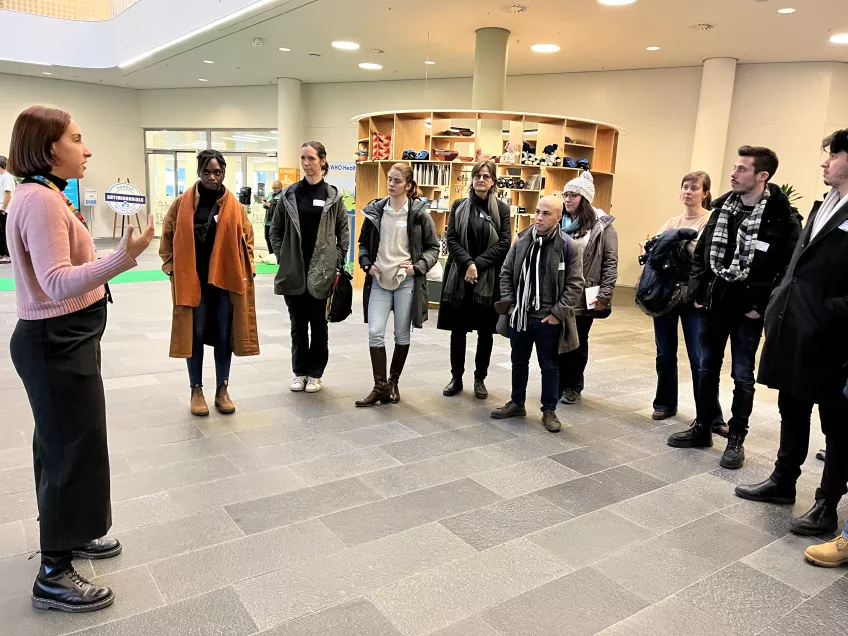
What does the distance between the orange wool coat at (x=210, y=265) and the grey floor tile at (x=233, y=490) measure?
3.30 ft

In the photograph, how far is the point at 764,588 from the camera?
2.39m

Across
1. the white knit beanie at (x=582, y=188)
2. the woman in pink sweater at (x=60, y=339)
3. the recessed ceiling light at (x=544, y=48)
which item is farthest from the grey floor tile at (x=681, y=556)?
the recessed ceiling light at (x=544, y=48)

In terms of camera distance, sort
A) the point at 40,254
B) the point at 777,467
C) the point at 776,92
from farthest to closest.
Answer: the point at 776,92
the point at 777,467
the point at 40,254

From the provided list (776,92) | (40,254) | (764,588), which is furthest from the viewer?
(776,92)

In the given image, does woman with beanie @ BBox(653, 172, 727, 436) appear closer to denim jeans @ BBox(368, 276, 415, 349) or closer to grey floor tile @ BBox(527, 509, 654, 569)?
grey floor tile @ BBox(527, 509, 654, 569)

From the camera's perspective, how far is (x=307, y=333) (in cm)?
454

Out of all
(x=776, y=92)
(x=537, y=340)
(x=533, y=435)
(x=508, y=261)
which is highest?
(x=776, y=92)

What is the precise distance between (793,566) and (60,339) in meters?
2.89

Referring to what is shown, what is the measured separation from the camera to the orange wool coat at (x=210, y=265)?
3715 mm

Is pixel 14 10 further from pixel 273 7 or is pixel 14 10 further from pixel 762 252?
pixel 762 252

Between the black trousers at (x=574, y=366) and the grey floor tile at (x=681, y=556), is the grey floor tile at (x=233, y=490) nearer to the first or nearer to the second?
the grey floor tile at (x=681, y=556)

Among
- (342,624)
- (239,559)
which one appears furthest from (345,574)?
(239,559)

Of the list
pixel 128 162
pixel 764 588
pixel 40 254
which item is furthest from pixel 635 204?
pixel 128 162

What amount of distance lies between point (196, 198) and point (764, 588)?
349cm
